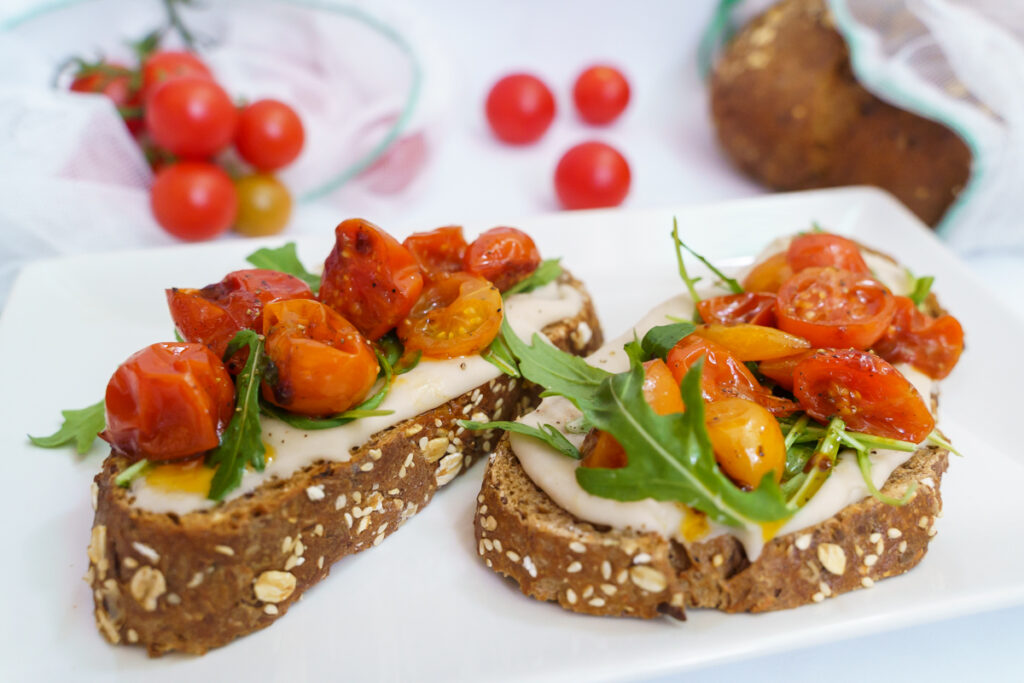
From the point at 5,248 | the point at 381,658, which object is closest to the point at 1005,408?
the point at 381,658

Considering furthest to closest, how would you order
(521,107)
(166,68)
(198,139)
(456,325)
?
(521,107) < (166,68) < (198,139) < (456,325)

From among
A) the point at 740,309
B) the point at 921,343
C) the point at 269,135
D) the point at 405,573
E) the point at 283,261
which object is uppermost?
the point at 921,343

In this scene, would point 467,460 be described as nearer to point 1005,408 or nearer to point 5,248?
point 1005,408

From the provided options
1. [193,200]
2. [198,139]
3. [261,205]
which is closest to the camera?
[193,200]

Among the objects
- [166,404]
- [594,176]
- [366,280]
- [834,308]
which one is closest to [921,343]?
[834,308]

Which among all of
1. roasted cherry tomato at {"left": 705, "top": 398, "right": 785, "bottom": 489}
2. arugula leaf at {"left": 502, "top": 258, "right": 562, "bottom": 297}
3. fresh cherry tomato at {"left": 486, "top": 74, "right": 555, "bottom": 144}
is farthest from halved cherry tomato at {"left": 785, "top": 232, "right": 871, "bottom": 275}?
fresh cherry tomato at {"left": 486, "top": 74, "right": 555, "bottom": 144}

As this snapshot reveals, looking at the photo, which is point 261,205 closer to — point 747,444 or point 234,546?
point 234,546

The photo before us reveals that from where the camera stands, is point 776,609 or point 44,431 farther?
point 44,431
